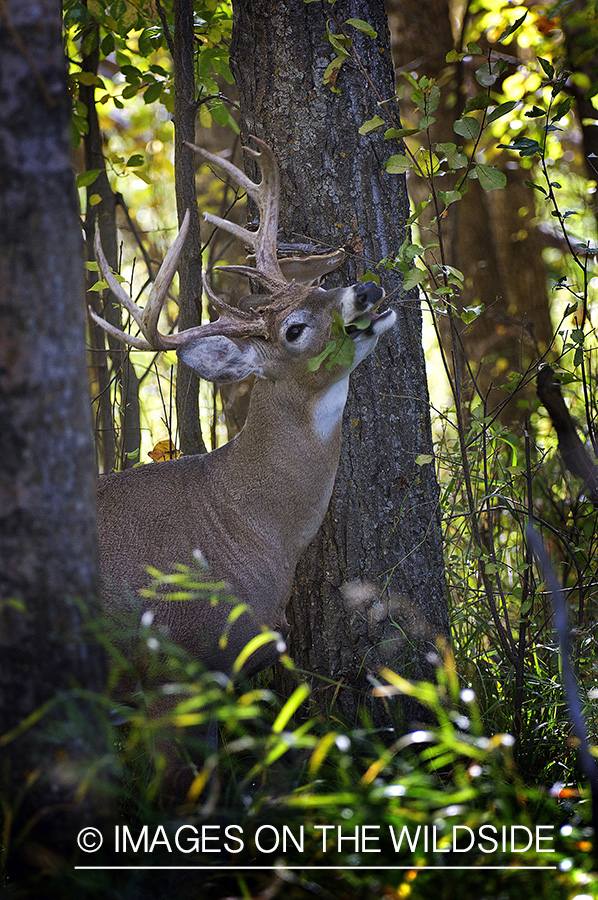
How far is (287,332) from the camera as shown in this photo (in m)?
3.88

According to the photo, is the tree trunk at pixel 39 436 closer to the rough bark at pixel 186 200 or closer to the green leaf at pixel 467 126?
the green leaf at pixel 467 126

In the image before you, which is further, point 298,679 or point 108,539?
point 298,679

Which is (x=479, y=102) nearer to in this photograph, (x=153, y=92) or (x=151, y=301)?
(x=151, y=301)

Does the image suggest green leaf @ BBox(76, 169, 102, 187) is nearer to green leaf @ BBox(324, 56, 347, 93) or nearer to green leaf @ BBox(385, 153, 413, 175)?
green leaf @ BBox(324, 56, 347, 93)

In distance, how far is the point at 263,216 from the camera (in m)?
3.94

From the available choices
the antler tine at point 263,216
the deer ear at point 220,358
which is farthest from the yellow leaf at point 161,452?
the antler tine at point 263,216

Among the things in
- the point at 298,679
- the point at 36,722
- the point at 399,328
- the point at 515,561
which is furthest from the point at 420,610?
the point at 36,722

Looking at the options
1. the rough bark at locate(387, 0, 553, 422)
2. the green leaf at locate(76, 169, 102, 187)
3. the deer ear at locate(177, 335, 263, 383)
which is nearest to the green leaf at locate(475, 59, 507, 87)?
the deer ear at locate(177, 335, 263, 383)

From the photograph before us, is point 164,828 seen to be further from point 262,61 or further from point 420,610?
point 262,61

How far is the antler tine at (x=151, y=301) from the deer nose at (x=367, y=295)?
2.53 feet

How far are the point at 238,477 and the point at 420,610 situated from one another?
107 centimetres

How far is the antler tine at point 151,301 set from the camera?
3.48 m

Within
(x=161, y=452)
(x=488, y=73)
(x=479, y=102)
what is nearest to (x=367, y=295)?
(x=479, y=102)

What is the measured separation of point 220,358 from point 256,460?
501 millimetres
